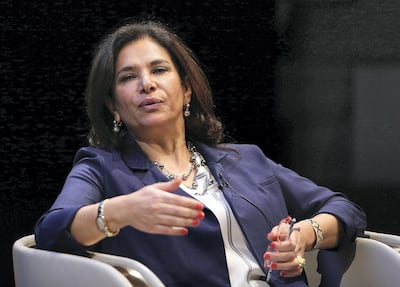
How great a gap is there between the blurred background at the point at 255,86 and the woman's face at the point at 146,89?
2.31ft

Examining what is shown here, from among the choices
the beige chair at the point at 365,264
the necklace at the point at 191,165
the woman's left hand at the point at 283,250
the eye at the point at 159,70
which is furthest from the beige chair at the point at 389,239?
the eye at the point at 159,70

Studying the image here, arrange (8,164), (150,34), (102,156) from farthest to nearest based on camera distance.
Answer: (8,164) → (150,34) → (102,156)

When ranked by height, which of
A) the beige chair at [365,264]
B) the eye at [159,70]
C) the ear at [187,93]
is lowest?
the beige chair at [365,264]

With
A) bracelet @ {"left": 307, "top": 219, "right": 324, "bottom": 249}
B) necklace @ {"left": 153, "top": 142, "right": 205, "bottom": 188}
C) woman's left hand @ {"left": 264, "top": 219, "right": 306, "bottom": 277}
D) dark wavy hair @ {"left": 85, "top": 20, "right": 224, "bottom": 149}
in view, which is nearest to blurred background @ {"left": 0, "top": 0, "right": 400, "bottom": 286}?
dark wavy hair @ {"left": 85, "top": 20, "right": 224, "bottom": 149}

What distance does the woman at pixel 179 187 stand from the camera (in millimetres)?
1805

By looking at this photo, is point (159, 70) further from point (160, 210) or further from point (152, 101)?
point (160, 210)

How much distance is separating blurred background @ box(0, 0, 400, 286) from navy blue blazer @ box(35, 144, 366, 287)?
74 cm

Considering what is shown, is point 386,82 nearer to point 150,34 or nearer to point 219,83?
point 219,83

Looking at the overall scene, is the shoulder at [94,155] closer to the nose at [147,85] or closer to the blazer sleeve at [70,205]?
the blazer sleeve at [70,205]

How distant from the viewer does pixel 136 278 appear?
1.68 metres

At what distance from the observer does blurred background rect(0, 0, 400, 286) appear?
2766 mm

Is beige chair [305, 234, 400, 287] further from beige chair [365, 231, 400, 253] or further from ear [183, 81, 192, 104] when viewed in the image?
ear [183, 81, 192, 104]

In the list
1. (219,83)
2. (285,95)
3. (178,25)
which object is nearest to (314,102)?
(285,95)

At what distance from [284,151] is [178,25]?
609mm
